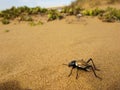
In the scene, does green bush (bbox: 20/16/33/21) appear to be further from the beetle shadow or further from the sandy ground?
the beetle shadow

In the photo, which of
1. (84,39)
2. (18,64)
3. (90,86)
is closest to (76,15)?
(84,39)

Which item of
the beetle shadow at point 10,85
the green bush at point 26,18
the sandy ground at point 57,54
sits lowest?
the green bush at point 26,18

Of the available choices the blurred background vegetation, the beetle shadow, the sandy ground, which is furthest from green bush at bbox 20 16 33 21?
the beetle shadow

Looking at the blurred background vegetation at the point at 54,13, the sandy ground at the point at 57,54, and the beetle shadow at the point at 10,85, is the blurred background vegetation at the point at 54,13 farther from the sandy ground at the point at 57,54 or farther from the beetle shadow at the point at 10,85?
the beetle shadow at the point at 10,85

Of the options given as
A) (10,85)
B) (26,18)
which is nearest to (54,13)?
(26,18)

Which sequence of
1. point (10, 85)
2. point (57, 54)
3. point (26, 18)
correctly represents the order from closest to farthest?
point (10, 85), point (57, 54), point (26, 18)

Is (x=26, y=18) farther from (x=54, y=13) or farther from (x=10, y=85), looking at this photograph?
(x=10, y=85)

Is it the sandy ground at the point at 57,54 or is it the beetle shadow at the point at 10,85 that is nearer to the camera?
the beetle shadow at the point at 10,85

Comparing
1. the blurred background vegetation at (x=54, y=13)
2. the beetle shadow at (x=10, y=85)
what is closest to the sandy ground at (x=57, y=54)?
the beetle shadow at (x=10, y=85)

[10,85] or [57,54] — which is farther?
[57,54]
